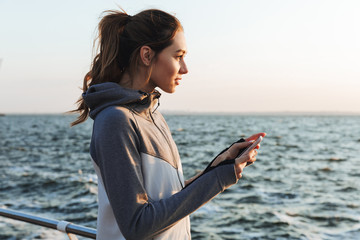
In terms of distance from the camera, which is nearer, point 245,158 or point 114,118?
point 114,118

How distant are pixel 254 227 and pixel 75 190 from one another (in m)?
5.69

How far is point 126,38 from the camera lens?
1626 mm

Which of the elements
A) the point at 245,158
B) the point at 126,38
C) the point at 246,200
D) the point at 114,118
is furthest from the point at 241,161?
the point at 246,200

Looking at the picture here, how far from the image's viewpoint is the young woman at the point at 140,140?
1.34 meters

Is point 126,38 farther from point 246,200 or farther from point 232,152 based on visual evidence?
point 246,200

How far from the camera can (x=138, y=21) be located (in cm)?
163

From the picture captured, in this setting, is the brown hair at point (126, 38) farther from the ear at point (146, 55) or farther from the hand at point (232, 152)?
the hand at point (232, 152)

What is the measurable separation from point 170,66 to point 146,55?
0.12 meters

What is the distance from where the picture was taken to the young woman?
1.34 m

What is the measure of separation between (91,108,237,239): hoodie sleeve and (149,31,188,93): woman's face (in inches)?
12.0

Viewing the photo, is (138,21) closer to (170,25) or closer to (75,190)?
(170,25)

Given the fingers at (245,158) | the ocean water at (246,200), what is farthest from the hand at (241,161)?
the ocean water at (246,200)

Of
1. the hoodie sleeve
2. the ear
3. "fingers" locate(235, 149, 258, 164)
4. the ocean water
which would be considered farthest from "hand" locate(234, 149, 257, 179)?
the ocean water

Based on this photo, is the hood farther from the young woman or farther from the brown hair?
the brown hair
